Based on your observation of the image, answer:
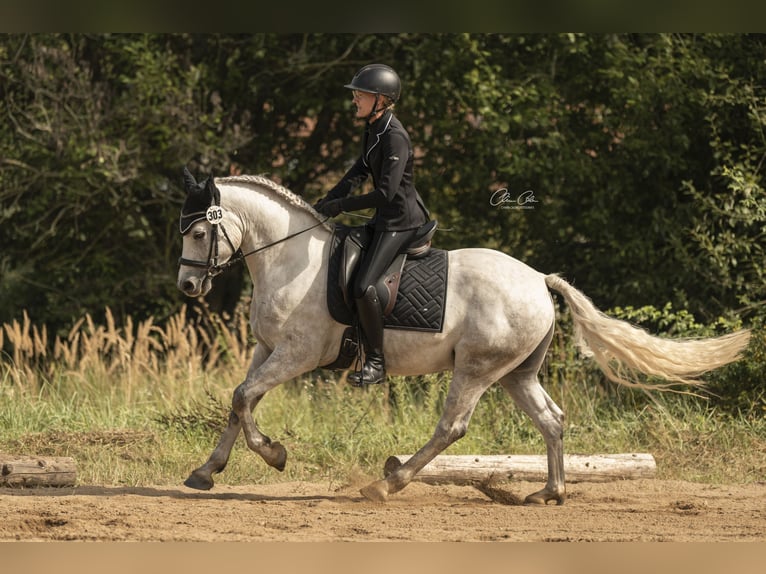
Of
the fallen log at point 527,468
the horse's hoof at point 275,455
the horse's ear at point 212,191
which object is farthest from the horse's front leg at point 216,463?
the horse's ear at point 212,191

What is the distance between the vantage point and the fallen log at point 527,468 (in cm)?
859

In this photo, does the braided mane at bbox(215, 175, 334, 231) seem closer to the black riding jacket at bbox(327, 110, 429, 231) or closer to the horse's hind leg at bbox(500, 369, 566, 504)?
the black riding jacket at bbox(327, 110, 429, 231)

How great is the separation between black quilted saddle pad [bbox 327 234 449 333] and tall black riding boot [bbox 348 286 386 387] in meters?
0.15

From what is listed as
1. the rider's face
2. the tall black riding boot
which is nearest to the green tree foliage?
the rider's face

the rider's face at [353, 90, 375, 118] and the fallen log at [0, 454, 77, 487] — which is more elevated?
the rider's face at [353, 90, 375, 118]

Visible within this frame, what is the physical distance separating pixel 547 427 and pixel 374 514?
1.54 meters

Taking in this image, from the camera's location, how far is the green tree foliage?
13.3m

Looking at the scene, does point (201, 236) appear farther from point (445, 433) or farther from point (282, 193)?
point (445, 433)

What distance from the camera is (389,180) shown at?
7.48 meters

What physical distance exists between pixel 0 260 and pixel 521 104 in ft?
24.6

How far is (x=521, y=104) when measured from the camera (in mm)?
13750

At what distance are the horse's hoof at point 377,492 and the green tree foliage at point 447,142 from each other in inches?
249

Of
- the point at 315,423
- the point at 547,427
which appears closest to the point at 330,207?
the point at 547,427

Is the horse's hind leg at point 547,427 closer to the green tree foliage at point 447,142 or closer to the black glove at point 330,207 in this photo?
the black glove at point 330,207
